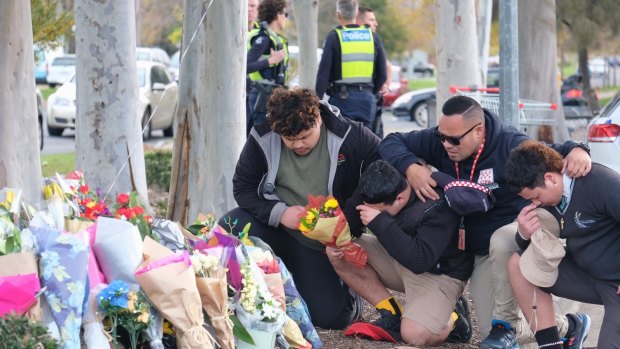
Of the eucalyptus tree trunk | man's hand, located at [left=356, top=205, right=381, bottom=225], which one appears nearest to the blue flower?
man's hand, located at [left=356, top=205, right=381, bottom=225]

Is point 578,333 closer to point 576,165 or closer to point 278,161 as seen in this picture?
point 576,165

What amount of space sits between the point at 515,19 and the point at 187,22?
2.62 metres

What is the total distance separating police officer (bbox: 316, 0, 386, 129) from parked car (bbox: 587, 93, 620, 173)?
8.11 ft

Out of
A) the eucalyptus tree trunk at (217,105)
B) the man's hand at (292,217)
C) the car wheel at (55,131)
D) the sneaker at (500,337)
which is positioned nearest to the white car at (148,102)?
the car wheel at (55,131)

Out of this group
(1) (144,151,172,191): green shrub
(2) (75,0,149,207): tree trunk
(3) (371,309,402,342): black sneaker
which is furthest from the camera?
(1) (144,151,172,191): green shrub

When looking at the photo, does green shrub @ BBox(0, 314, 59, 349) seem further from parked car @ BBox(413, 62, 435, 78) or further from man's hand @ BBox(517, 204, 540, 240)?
parked car @ BBox(413, 62, 435, 78)

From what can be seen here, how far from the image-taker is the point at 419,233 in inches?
230

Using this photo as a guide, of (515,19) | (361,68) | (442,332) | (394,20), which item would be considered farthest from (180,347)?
(394,20)

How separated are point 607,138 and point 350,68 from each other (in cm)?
282

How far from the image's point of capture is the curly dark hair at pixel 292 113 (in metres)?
6.07

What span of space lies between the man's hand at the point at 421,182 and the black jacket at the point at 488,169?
0.07 metres

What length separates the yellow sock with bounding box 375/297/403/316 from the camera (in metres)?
6.26

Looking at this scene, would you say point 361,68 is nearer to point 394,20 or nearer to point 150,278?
point 150,278

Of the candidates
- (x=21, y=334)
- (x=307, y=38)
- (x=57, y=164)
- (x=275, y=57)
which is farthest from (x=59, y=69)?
(x=21, y=334)
